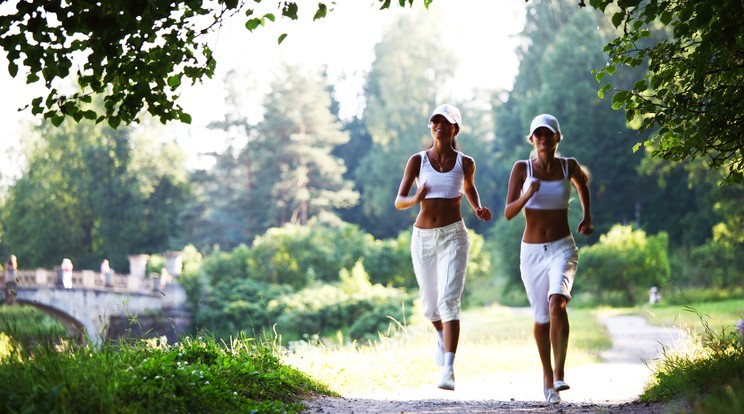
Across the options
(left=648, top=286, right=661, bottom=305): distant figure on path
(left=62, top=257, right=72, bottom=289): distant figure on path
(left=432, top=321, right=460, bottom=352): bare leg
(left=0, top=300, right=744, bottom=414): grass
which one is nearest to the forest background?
(left=648, top=286, right=661, bottom=305): distant figure on path

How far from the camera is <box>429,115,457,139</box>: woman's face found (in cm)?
717

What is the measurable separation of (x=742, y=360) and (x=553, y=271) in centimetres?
140

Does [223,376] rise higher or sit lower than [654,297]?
lower

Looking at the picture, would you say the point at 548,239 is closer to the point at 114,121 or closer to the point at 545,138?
the point at 545,138

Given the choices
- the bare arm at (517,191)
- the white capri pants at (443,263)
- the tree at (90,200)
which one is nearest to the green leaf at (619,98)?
the bare arm at (517,191)

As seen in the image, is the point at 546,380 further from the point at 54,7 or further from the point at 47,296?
the point at 47,296

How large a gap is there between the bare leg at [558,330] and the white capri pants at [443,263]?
31.9 inches

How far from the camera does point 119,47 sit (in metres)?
6.29

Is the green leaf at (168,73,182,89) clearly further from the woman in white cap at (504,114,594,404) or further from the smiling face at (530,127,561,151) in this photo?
the smiling face at (530,127,561,151)

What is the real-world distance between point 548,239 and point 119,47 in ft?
11.1

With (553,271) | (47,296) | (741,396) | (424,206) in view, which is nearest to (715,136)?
(553,271)

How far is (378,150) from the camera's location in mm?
56281

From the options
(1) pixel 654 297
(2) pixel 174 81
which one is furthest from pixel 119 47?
(1) pixel 654 297

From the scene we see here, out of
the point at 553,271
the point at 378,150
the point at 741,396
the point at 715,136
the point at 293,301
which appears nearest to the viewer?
the point at 741,396
